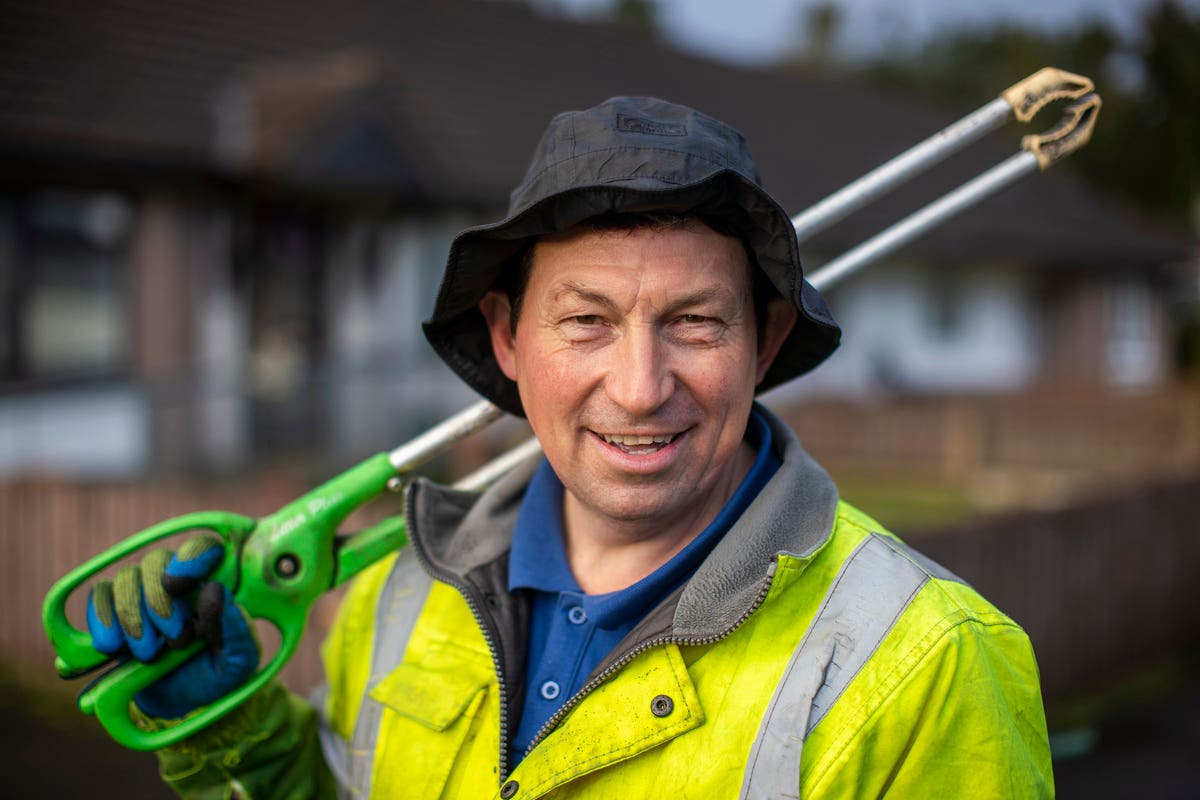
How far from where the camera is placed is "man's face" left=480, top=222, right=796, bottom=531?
66.2 inches

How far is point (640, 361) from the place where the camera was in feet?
5.51

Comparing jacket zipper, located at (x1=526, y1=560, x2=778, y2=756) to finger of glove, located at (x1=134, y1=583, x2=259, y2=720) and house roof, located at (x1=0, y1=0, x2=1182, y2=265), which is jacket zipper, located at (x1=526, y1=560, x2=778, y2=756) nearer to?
finger of glove, located at (x1=134, y1=583, x2=259, y2=720)

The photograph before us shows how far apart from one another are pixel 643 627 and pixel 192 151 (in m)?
10.1

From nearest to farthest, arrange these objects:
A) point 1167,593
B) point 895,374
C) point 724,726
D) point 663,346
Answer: point 724,726 < point 663,346 < point 1167,593 < point 895,374

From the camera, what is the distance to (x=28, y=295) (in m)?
10.1

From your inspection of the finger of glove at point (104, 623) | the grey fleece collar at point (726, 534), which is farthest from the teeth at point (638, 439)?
the finger of glove at point (104, 623)

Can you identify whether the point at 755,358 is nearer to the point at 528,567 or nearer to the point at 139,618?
the point at 528,567

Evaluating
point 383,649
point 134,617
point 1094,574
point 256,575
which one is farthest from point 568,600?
point 1094,574

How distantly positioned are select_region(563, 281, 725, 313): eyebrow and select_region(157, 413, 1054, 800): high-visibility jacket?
1.15 ft


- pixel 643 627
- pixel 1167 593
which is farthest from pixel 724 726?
pixel 1167 593

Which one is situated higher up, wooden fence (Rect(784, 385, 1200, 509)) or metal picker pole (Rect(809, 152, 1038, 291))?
metal picker pole (Rect(809, 152, 1038, 291))

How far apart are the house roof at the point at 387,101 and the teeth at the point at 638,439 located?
29.8 feet

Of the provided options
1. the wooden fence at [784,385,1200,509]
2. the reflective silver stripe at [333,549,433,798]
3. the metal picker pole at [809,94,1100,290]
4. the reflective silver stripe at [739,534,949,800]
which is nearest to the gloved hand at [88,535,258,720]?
the reflective silver stripe at [333,549,433,798]

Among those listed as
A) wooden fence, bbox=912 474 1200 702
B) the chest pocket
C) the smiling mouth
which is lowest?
wooden fence, bbox=912 474 1200 702
